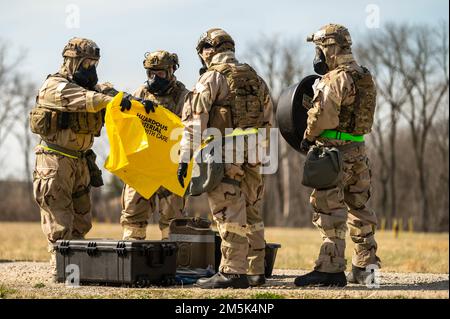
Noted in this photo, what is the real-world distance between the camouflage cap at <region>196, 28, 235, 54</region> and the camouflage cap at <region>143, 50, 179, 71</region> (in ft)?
4.64

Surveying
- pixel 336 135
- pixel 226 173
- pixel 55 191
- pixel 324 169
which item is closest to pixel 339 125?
pixel 336 135

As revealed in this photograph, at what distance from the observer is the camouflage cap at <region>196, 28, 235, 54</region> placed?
8.10 m

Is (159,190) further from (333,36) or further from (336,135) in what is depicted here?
(333,36)

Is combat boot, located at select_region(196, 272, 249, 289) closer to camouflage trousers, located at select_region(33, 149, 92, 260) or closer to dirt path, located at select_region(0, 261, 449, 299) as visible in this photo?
dirt path, located at select_region(0, 261, 449, 299)

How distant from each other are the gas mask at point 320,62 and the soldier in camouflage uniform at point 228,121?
68 centimetres

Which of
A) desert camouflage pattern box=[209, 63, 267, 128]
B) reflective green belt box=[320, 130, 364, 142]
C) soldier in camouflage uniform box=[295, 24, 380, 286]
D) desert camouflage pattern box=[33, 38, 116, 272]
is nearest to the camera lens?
desert camouflage pattern box=[209, 63, 267, 128]

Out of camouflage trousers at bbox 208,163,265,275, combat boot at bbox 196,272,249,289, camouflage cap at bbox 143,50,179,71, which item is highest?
camouflage cap at bbox 143,50,179,71

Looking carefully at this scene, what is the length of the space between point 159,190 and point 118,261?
2.11 metres

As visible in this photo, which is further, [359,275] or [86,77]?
[86,77]

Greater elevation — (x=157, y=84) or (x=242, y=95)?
(x=157, y=84)

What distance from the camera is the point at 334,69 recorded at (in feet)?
27.0

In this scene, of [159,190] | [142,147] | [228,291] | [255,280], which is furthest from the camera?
[159,190]

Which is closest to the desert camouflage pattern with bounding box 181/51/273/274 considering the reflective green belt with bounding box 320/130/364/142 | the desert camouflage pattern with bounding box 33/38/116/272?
the reflective green belt with bounding box 320/130/364/142

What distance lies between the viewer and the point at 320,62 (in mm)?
8383
